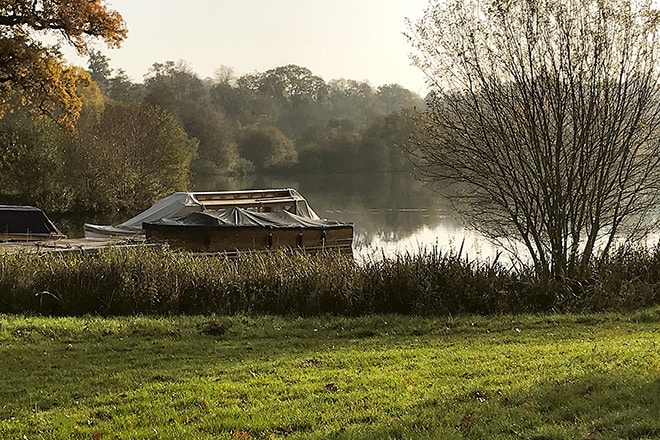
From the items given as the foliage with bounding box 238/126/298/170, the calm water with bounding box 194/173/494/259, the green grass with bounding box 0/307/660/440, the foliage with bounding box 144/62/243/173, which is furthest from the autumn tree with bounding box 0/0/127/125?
A: the foliage with bounding box 238/126/298/170

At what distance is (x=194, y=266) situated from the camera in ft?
40.1

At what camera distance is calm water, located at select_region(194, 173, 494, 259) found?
24855mm

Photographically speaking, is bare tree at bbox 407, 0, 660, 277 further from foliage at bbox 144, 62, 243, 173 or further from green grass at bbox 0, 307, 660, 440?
foliage at bbox 144, 62, 243, 173

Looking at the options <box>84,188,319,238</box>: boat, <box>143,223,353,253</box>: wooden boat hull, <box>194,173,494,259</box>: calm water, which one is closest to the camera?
<box>143,223,353,253</box>: wooden boat hull

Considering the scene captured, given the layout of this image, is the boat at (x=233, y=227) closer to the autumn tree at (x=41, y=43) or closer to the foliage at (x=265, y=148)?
the autumn tree at (x=41, y=43)

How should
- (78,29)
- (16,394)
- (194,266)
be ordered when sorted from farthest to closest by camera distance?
(78,29) < (194,266) < (16,394)

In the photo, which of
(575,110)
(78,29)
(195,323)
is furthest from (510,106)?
(78,29)

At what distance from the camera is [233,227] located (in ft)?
68.7

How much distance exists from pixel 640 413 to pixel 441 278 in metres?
6.86

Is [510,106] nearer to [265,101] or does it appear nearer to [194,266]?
[194,266]

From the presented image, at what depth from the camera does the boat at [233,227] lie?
67.7 ft

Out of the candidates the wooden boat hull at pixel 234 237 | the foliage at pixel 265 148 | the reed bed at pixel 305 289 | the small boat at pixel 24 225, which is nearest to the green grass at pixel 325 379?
the reed bed at pixel 305 289

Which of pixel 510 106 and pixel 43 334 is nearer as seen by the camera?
pixel 43 334

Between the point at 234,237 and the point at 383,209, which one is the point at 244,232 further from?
the point at 383,209
